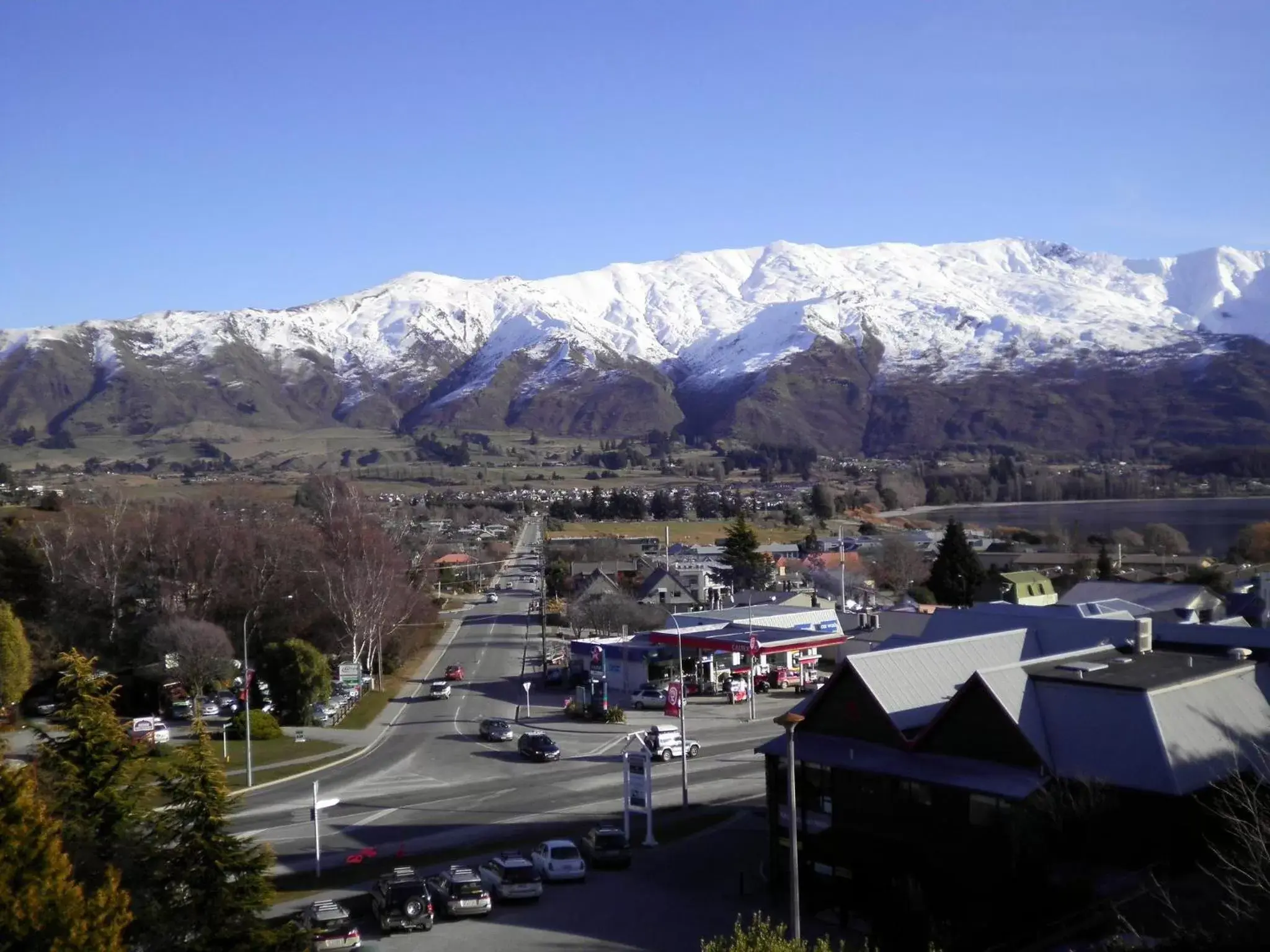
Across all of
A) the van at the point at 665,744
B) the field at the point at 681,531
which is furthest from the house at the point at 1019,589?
the field at the point at 681,531

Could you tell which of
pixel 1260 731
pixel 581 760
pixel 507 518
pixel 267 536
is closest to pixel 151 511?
pixel 267 536

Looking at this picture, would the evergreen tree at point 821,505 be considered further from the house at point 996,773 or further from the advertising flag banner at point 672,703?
the house at point 996,773

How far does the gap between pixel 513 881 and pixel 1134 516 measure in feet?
459

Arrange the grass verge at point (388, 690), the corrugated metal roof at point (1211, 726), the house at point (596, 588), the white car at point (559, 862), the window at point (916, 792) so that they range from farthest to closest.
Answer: the house at point (596, 588)
the grass verge at point (388, 690)
the white car at point (559, 862)
the window at point (916, 792)
the corrugated metal roof at point (1211, 726)

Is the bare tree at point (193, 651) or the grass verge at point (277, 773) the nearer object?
the grass verge at point (277, 773)

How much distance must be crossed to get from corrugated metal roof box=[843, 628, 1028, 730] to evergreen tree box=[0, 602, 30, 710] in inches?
1052

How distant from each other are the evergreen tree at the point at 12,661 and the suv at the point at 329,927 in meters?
21.9

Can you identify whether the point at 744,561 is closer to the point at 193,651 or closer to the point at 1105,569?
the point at 1105,569

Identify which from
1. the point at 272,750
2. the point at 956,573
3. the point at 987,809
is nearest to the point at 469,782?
the point at 272,750

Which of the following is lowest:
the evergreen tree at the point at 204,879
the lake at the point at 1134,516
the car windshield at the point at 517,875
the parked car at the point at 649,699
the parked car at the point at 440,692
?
the lake at the point at 1134,516

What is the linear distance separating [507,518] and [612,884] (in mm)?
110480

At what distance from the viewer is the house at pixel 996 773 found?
52.1 feet

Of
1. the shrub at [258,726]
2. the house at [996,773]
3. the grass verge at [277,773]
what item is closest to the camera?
the house at [996,773]

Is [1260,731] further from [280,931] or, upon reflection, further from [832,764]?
[280,931]
